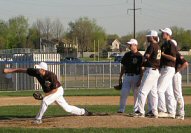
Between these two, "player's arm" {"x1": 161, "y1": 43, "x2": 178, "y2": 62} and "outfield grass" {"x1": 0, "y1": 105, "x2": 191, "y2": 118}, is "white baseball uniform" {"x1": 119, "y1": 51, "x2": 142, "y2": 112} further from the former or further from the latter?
"outfield grass" {"x1": 0, "y1": 105, "x2": 191, "y2": 118}

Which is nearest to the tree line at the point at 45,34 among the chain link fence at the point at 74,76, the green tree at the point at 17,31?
the green tree at the point at 17,31

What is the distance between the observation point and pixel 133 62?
43.7 ft

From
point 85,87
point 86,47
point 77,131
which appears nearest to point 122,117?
point 77,131

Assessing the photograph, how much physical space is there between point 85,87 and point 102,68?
11.0 ft

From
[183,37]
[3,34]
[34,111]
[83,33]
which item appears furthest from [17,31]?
[34,111]

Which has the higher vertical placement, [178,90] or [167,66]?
[167,66]

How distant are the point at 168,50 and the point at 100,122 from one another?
8.22 ft

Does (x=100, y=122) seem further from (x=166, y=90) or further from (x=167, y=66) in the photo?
(x=167, y=66)

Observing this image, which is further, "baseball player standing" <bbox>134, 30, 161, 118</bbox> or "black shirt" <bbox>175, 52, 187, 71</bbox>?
"black shirt" <bbox>175, 52, 187, 71</bbox>

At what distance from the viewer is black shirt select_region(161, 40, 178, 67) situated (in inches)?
499

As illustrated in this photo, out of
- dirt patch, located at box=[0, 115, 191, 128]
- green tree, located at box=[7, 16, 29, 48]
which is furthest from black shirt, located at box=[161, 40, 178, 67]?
green tree, located at box=[7, 16, 29, 48]

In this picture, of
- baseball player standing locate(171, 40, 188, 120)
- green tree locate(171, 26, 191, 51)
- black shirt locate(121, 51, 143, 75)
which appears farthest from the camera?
green tree locate(171, 26, 191, 51)

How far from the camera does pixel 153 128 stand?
Answer: 443 inches

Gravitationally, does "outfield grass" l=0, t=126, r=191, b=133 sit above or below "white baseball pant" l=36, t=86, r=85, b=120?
below
